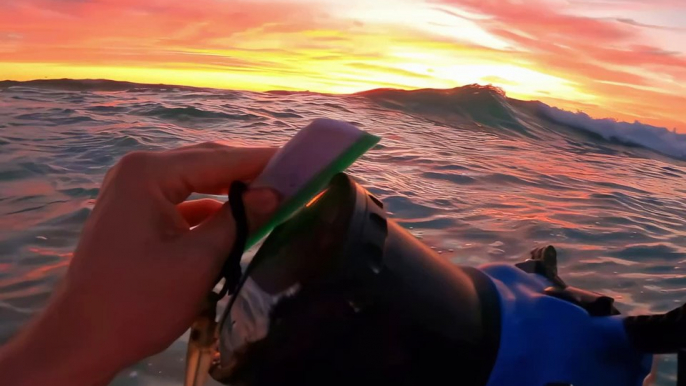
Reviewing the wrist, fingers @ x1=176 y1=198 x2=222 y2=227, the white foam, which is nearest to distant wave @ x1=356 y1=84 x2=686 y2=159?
the white foam

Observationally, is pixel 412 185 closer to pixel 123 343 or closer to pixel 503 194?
pixel 503 194

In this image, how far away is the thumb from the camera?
3.38 feet

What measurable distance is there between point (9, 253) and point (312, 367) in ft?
8.88

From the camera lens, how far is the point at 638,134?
42.7 ft

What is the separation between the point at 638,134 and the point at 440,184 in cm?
921

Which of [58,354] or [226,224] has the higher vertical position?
[226,224]

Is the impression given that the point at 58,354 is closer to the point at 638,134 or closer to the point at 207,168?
the point at 207,168

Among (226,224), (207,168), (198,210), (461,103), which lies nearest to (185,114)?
(461,103)

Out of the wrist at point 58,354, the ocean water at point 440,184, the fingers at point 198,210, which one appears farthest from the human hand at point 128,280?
the ocean water at point 440,184

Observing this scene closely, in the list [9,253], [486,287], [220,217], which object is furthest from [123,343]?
[9,253]

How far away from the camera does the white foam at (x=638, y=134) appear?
12.6 m

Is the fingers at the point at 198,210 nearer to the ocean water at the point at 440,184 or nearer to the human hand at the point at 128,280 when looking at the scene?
the human hand at the point at 128,280

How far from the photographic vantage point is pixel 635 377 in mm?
1065

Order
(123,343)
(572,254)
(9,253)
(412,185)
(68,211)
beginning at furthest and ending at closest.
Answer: (412,185) → (68,211) → (572,254) → (9,253) → (123,343)
